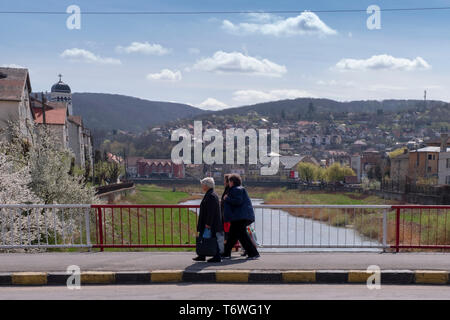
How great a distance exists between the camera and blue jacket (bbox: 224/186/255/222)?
8.00m

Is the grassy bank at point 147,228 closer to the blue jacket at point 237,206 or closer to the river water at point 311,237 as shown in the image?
the blue jacket at point 237,206

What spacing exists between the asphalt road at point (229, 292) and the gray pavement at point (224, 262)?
56cm

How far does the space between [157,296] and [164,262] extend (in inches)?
65.1

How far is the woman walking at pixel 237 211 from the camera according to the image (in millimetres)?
8023

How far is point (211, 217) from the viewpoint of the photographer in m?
7.79

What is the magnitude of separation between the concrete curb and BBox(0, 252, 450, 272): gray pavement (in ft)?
0.70

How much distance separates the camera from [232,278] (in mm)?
7230

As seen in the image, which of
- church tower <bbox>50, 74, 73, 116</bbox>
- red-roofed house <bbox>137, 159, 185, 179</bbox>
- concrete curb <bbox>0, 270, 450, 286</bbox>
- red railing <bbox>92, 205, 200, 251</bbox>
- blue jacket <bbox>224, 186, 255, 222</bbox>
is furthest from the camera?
red-roofed house <bbox>137, 159, 185, 179</bbox>

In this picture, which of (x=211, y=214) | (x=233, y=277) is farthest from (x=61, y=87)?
(x=233, y=277)

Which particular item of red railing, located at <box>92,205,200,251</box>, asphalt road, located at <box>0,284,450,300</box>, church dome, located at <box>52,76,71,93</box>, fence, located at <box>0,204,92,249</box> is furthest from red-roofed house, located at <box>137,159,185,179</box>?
asphalt road, located at <box>0,284,450,300</box>

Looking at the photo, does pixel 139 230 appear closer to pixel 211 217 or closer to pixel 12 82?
pixel 211 217

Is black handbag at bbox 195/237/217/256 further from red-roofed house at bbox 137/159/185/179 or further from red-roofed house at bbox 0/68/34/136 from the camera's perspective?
red-roofed house at bbox 137/159/185/179
